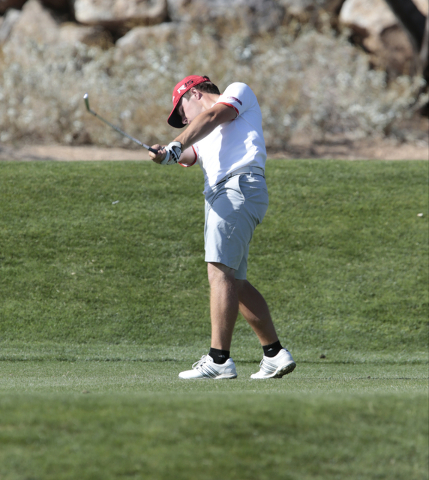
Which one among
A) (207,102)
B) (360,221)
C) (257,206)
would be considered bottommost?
(360,221)

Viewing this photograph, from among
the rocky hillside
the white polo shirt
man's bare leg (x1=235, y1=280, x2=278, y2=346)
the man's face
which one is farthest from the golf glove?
the rocky hillside

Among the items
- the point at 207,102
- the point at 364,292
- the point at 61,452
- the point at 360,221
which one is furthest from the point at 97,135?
the point at 61,452

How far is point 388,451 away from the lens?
6.39 ft

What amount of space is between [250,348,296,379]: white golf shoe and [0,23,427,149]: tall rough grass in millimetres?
8980

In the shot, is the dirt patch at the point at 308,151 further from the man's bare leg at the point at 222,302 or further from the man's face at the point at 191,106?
the man's bare leg at the point at 222,302

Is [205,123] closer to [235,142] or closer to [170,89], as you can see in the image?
[235,142]

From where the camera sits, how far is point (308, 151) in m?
12.6

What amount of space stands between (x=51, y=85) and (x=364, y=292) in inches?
346

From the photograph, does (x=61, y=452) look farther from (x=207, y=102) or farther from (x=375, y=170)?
(x=375, y=170)

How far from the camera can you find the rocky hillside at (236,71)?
12.5m

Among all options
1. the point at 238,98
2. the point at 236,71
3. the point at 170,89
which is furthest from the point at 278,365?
the point at 236,71

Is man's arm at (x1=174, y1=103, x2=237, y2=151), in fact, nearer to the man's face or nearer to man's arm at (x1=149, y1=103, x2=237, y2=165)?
man's arm at (x1=149, y1=103, x2=237, y2=165)

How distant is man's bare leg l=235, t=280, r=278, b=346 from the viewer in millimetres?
3812

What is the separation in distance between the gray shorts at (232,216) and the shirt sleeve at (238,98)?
1.37 ft
